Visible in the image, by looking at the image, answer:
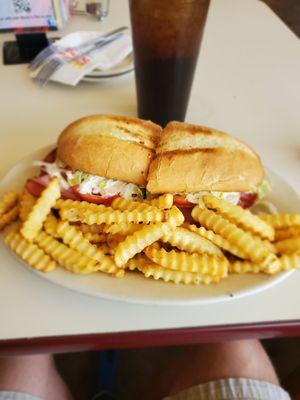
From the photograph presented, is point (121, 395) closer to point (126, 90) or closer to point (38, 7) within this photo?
point (126, 90)

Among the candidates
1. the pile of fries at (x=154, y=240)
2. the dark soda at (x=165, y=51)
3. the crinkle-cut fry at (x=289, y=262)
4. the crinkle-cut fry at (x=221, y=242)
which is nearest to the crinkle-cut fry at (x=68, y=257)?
the pile of fries at (x=154, y=240)

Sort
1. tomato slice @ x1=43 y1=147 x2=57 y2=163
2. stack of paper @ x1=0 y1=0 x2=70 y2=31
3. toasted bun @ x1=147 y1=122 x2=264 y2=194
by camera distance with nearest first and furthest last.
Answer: toasted bun @ x1=147 y1=122 x2=264 y2=194, tomato slice @ x1=43 y1=147 x2=57 y2=163, stack of paper @ x1=0 y1=0 x2=70 y2=31

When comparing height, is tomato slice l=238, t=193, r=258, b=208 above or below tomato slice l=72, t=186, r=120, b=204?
below

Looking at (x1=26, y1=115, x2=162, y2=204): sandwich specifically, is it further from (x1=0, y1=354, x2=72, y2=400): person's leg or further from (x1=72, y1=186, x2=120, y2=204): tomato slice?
(x1=0, y1=354, x2=72, y2=400): person's leg

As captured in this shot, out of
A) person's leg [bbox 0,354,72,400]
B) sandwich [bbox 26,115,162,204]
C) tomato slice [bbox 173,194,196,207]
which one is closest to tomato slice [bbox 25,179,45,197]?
sandwich [bbox 26,115,162,204]

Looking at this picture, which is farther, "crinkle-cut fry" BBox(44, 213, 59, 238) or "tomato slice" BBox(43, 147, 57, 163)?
"tomato slice" BBox(43, 147, 57, 163)

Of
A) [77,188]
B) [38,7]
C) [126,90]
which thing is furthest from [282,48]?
[77,188]

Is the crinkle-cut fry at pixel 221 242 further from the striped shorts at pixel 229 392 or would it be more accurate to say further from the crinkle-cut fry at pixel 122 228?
the striped shorts at pixel 229 392

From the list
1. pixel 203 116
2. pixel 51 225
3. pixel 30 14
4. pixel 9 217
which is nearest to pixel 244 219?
pixel 51 225
